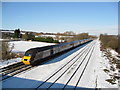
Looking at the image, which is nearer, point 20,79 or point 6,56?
point 20,79

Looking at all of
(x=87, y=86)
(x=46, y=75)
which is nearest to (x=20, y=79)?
(x=46, y=75)

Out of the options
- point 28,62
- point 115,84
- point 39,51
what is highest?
point 39,51

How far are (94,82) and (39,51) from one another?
758 cm

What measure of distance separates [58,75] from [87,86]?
129 inches

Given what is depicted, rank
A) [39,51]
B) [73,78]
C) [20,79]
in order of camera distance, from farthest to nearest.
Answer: [39,51]
[73,78]
[20,79]

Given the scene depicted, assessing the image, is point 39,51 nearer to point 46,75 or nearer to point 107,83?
point 46,75

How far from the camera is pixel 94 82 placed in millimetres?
10977

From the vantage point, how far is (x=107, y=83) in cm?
1089

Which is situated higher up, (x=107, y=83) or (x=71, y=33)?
(x=71, y=33)

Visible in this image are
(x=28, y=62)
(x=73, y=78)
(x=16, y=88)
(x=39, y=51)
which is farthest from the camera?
(x=39, y=51)

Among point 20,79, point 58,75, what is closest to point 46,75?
point 58,75

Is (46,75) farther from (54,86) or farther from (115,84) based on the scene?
(115,84)

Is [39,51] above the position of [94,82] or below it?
above

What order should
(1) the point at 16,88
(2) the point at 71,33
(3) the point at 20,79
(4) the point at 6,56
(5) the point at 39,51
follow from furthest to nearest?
(2) the point at 71,33 → (4) the point at 6,56 → (5) the point at 39,51 → (3) the point at 20,79 → (1) the point at 16,88
